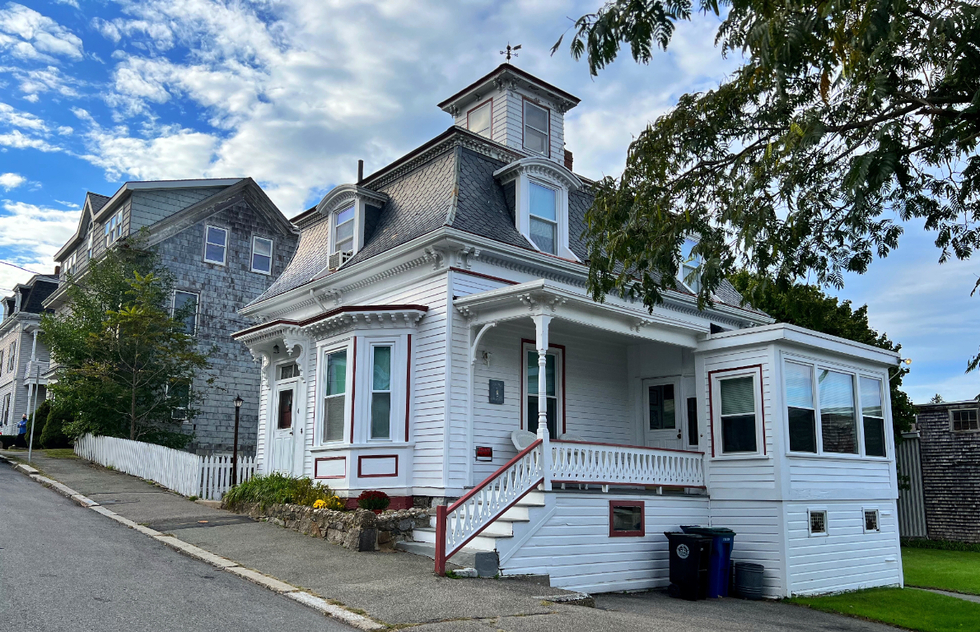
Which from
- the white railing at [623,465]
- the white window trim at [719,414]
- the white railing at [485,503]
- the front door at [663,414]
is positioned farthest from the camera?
the front door at [663,414]

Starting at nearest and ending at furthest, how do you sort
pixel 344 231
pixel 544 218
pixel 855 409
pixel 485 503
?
pixel 485 503, pixel 855 409, pixel 544 218, pixel 344 231

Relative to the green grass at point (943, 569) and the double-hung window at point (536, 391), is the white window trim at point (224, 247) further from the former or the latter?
the green grass at point (943, 569)

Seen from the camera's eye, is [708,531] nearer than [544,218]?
Yes

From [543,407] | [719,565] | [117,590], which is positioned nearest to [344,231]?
[543,407]

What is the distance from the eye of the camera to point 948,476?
25.7 meters

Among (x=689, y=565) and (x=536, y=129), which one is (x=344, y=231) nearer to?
(x=536, y=129)

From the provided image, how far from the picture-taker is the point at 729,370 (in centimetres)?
1534

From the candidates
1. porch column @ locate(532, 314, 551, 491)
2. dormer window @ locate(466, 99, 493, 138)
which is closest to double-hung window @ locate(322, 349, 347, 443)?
porch column @ locate(532, 314, 551, 491)

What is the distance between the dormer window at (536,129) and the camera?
19.5 metres

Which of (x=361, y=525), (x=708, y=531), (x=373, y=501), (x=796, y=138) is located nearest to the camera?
(x=796, y=138)

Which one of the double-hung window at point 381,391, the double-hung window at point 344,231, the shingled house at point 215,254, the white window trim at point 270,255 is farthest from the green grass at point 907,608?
the white window trim at point 270,255

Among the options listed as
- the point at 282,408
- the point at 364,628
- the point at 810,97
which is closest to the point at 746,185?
the point at 810,97

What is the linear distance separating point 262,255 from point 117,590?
23153 millimetres

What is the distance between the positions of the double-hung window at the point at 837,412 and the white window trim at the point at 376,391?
820 centimetres
